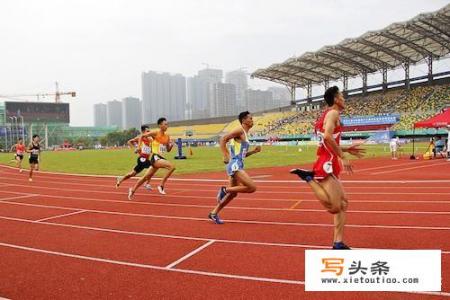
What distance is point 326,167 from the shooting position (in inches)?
194

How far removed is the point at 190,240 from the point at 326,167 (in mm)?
2292

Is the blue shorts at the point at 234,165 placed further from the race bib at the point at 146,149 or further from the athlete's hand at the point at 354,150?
the race bib at the point at 146,149

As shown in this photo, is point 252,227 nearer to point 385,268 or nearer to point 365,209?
point 365,209

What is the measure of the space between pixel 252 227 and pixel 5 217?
16.6ft

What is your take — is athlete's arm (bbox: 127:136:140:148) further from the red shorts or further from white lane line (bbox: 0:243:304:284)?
the red shorts

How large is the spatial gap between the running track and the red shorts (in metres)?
1.03

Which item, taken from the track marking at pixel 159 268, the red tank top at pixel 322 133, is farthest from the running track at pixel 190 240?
the red tank top at pixel 322 133

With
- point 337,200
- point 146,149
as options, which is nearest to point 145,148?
point 146,149

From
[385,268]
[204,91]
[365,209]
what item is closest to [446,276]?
[385,268]

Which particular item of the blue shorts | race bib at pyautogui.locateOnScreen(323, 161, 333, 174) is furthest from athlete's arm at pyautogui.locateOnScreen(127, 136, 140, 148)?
race bib at pyautogui.locateOnScreen(323, 161, 333, 174)

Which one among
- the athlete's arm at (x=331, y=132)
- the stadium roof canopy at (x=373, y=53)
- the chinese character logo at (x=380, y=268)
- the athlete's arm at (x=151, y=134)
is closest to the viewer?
the chinese character logo at (x=380, y=268)

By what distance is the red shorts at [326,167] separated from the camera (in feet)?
16.2

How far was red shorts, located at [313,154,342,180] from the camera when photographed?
493cm

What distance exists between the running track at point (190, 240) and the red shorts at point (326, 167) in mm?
1030
